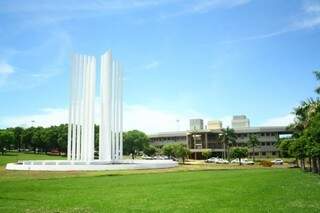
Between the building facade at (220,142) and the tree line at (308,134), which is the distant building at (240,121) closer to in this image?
the building facade at (220,142)

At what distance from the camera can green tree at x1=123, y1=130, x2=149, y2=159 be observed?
128250 mm

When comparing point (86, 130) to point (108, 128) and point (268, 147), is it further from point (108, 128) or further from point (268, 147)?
point (268, 147)

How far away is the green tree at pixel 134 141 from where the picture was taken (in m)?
128

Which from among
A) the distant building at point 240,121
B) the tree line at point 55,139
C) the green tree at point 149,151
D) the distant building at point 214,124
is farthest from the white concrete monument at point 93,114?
the distant building at point 240,121

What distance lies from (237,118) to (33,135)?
92094mm

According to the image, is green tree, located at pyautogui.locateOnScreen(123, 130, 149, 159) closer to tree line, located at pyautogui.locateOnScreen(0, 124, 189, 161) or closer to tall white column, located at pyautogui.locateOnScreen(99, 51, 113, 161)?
tree line, located at pyautogui.locateOnScreen(0, 124, 189, 161)

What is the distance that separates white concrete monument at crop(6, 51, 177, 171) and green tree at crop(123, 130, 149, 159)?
5032cm

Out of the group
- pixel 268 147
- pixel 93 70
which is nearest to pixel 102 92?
pixel 93 70

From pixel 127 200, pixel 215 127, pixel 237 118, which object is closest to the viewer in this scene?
pixel 127 200

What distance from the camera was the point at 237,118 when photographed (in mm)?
185375

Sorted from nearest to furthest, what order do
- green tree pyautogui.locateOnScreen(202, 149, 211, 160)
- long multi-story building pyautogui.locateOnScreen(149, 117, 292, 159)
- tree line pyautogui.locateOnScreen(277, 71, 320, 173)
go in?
tree line pyautogui.locateOnScreen(277, 71, 320, 173)
green tree pyautogui.locateOnScreen(202, 149, 211, 160)
long multi-story building pyautogui.locateOnScreen(149, 117, 292, 159)

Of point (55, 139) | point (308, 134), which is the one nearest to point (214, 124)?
point (55, 139)

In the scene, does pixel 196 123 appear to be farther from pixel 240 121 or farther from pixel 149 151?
pixel 149 151

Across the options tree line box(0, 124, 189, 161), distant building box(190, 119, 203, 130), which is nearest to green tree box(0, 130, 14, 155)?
tree line box(0, 124, 189, 161)
